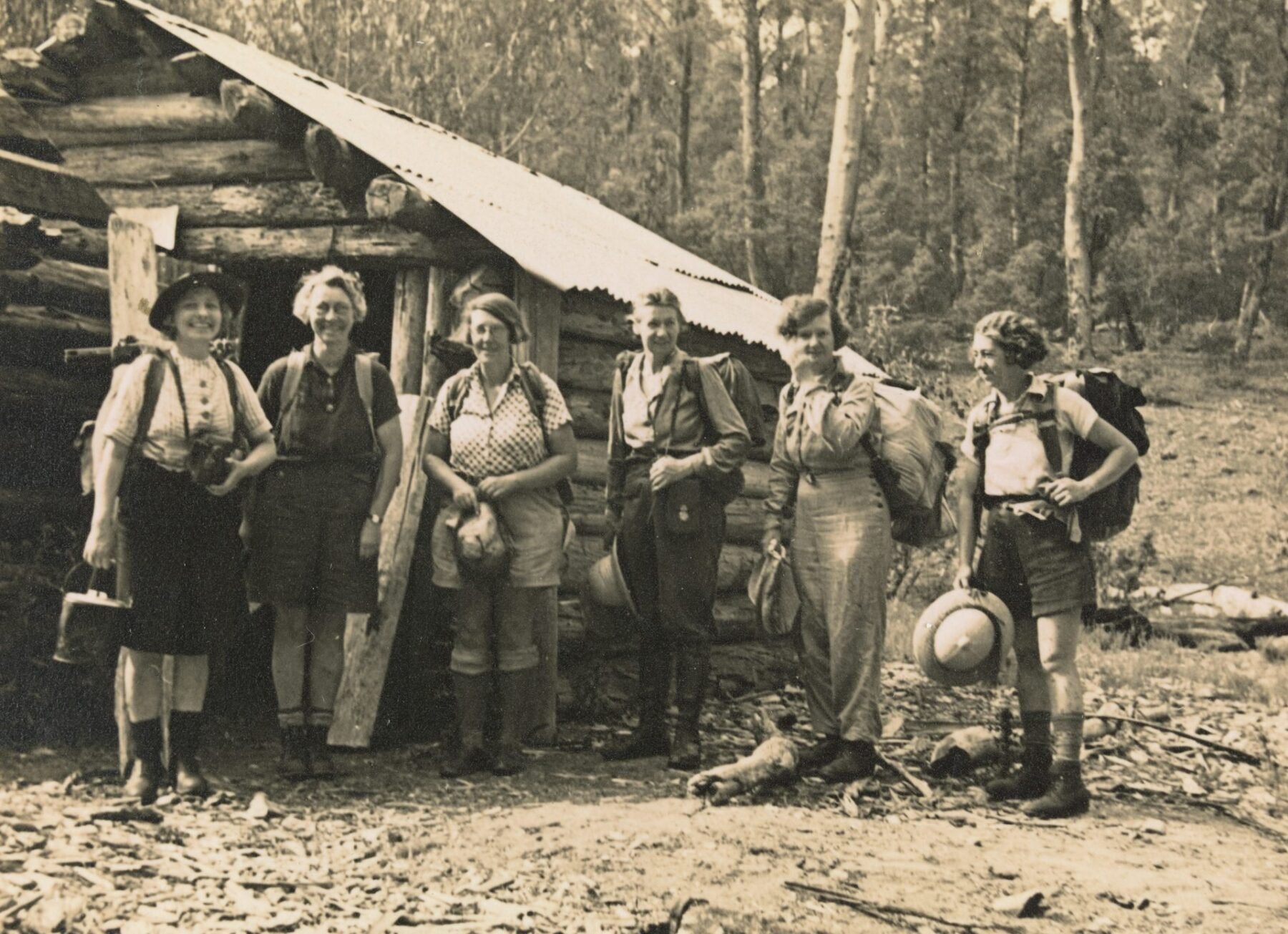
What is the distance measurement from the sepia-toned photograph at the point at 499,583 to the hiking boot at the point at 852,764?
2 centimetres

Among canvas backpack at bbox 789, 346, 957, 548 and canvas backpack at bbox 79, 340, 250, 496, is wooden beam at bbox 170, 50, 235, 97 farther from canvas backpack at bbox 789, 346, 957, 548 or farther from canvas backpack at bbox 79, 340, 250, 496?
canvas backpack at bbox 789, 346, 957, 548

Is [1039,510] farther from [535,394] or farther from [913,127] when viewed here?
[913,127]

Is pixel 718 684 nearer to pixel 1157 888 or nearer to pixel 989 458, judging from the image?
pixel 989 458

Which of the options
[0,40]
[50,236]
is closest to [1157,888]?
[50,236]

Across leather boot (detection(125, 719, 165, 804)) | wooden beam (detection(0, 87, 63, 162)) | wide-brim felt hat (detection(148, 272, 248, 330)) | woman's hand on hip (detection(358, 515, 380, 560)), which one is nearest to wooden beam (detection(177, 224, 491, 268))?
wooden beam (detection(0, 87, 63, 162))

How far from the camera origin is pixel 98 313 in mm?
7289

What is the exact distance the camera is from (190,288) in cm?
532

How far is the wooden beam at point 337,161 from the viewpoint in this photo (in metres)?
6.62

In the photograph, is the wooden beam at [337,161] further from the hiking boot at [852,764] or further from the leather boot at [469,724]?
the hiking boot at [852,764]

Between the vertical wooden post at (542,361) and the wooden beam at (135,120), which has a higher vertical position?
the wooden beam at (135,120)

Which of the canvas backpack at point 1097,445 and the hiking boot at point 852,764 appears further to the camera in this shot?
the hiking boot at point 852,764

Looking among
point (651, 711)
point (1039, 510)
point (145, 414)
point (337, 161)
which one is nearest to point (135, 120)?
point (337, 161)

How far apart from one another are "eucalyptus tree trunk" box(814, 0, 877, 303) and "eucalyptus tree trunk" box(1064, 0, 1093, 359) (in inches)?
401

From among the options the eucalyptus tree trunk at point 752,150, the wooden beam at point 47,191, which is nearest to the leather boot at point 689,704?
the wooden beam at point 47,191
